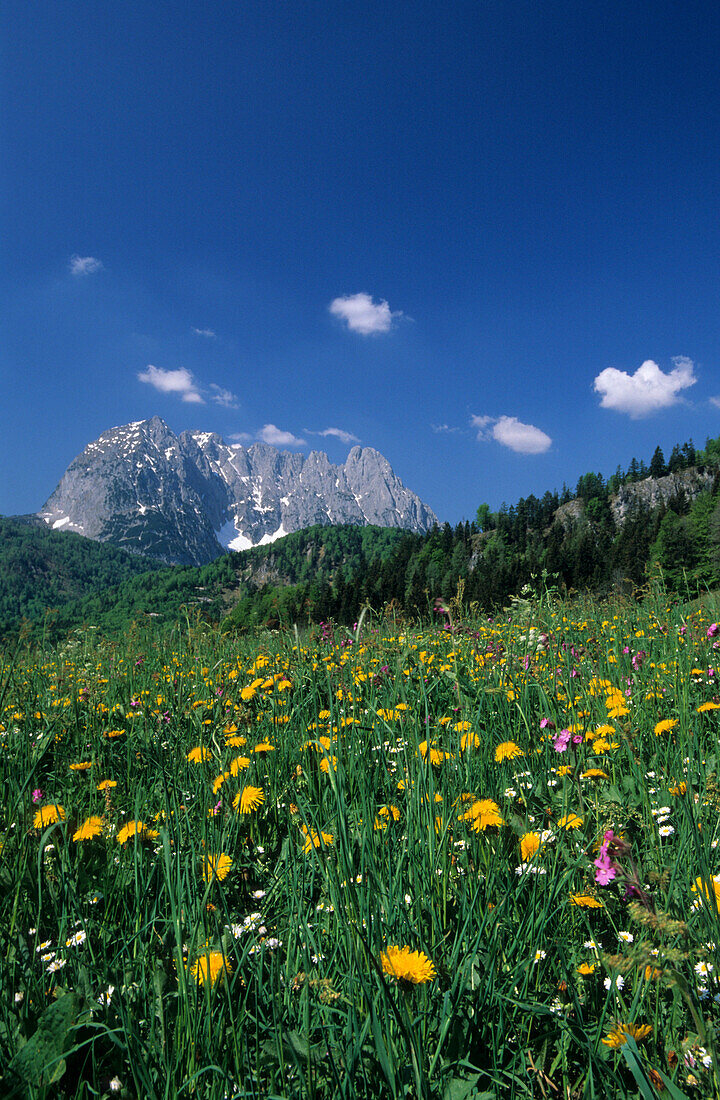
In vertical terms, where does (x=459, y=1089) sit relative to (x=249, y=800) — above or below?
below

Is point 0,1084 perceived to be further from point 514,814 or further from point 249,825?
point 514,814

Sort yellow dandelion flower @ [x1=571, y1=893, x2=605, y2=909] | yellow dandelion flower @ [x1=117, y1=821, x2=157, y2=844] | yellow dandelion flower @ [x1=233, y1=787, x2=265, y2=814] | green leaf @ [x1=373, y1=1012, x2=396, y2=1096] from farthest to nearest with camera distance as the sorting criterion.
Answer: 1. yellow dandelion flower @ [x1=233, y1=787, x2=265, y2=814]
2. yellow dandelion flower @ [x1=117, y1=821, x2=157, y2=844]
3. yellow dandelion flower @ [x1=571, y1=893, x2=605, y2=909]
4. green leaf @ [x1=373, y1=1012, x2=396, y2=1096]

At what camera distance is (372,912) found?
1.51 meters

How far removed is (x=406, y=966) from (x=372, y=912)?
375 mm

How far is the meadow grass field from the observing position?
116cm

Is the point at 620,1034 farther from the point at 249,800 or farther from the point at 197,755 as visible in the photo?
the point at 197,755

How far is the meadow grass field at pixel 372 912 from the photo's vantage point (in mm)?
1160

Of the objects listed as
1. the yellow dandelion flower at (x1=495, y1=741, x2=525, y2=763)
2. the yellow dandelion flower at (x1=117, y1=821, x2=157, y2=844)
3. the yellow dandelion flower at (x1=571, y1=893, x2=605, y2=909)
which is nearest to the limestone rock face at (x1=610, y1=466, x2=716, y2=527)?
the yellow dandelion flower at (x1=495, y1=741, x2=525, y2=763)

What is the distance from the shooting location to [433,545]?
153 m

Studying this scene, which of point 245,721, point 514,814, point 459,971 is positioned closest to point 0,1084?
point 459,971

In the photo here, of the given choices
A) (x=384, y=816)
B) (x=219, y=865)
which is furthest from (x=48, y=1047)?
(x=384, y=816)

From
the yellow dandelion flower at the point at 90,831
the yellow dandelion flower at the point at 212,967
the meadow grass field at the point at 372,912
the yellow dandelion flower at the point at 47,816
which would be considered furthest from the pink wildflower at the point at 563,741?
the yellow dandelion flower at the point at 47,816

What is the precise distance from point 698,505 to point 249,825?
107m

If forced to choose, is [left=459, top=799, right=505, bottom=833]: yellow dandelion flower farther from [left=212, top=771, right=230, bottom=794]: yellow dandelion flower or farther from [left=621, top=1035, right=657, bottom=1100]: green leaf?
[left=212, top=771, right=230, bottom=794]: yellow dandelion flower
